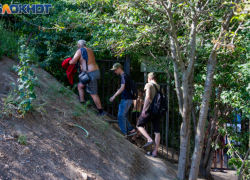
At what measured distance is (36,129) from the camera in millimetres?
3596

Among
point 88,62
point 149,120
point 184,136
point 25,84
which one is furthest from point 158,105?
point 25,84

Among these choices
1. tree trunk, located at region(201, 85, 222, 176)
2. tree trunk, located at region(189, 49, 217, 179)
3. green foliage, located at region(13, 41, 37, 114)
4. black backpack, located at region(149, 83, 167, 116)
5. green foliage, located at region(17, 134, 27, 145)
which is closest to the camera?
green foliage, located at region(17, 134, 27, 145)

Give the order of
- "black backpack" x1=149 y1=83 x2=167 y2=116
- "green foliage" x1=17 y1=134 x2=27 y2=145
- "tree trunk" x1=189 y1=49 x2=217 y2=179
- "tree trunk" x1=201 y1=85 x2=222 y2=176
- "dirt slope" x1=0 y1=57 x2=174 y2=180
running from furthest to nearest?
"tree trunk" x1=201 y1=85 x2=222 y2=176 < "black backpack" x1=149 y1=83 x2=167 y2=116 < "tree trunk" x1=189 y1=49 x2=217 y2=179 < "green foliage" x1=17 y1=134 x2=27 y2=145 < "dirt slope" x1=0 y1=57 x2=174 y2=180

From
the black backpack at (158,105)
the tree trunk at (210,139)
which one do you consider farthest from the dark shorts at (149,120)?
the tree trunk at (210,139)

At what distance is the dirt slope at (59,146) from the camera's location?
3006 millimetres

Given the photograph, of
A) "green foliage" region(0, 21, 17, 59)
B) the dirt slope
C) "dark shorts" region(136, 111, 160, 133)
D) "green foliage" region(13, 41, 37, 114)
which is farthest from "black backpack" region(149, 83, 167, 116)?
"green foliage" region(0, 21, 17, 59)

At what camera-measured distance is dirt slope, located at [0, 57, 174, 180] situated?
3006mm

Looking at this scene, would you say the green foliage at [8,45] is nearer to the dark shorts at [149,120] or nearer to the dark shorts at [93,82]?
the dark shorts at [93,82]

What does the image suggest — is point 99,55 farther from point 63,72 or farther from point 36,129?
point 36,129

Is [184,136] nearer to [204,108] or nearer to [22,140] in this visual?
Result: [204,108]

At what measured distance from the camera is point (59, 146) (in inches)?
139

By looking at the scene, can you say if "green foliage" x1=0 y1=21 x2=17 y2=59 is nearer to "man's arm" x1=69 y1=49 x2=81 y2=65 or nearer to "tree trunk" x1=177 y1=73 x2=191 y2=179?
"man's arm" x1=69 y1=49 x2=81 y2=65

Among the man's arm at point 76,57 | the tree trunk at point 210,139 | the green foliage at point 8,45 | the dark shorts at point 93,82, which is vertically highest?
the green foliage at point 8,45

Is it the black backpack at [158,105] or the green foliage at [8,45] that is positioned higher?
the green foliage at [8,45]
